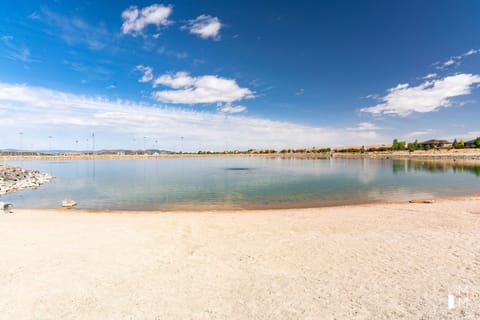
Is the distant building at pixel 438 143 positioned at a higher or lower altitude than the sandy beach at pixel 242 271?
higher

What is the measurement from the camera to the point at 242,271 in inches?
318

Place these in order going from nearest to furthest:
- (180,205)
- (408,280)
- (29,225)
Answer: (408,280) < (29,225) < (180,205)

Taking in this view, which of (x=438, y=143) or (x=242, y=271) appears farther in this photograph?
(x=438, y=143)

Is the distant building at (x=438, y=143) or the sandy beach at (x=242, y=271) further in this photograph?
Answer: the distant building at (x=438, y=143)

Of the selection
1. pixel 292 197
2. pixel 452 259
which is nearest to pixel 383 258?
pixel 452 259

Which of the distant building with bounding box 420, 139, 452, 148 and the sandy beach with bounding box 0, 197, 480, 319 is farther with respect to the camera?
the distant building with bounding box 420, 139, 452, 148

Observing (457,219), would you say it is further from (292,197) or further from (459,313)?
(292,197)

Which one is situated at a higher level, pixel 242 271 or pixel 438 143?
pixel 438 143

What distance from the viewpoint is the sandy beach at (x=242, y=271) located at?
→ 237 inches

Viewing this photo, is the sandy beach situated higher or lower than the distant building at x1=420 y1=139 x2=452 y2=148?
lower

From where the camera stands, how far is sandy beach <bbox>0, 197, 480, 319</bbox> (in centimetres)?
601

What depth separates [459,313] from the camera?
5633 millimetres

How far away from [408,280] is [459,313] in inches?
63.3

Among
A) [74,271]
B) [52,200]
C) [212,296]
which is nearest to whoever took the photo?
[212,296]
